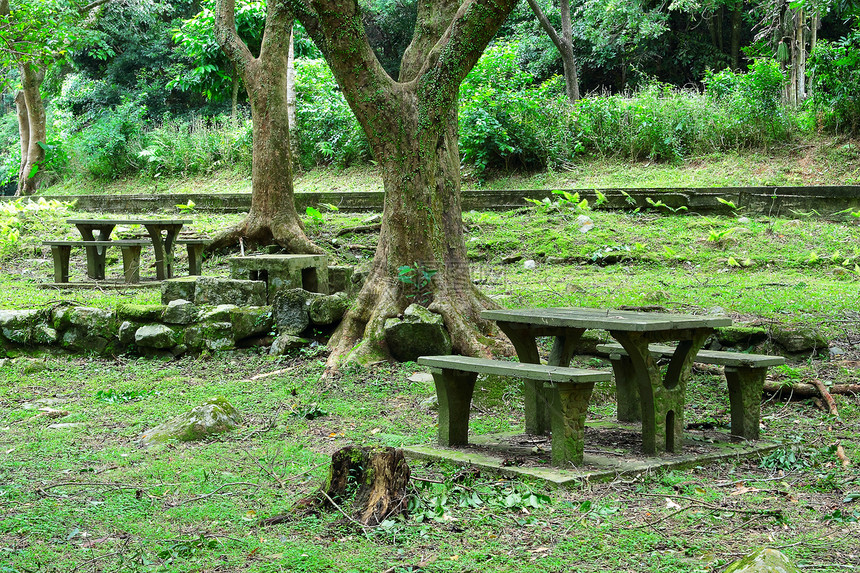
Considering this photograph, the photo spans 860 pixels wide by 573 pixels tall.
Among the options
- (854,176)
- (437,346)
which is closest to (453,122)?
(437,346)

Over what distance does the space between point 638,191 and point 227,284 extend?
22.4 ft

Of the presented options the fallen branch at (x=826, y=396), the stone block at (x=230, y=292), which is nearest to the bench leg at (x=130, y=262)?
the stone block at (x=230, y=292)

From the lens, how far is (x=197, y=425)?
5332 mm

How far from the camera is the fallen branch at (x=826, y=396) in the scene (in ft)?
17.5

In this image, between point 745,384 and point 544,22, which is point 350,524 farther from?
point 544,22

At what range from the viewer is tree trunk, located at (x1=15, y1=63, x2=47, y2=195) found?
61.2 feet

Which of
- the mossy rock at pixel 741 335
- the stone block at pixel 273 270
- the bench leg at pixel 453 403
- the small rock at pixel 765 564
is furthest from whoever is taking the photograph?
the stone block at pixel 273 270

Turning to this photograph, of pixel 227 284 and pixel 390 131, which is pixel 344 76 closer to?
pixel 390 131

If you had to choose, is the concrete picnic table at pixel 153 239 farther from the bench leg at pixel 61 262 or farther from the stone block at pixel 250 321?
the stone block at pixel 250 321

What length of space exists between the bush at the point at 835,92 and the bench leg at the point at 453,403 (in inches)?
393

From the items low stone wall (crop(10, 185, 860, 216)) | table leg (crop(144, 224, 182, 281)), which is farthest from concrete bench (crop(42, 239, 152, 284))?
low stone wall (crop(10, 185, 860, 216))

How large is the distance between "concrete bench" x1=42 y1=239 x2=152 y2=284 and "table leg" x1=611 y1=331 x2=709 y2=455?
7.39 meters

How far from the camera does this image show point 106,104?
26.3 m

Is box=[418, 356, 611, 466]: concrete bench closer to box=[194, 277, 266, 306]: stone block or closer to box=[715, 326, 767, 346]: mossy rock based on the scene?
box=[715, 326, 767, 346]: mossy rock
